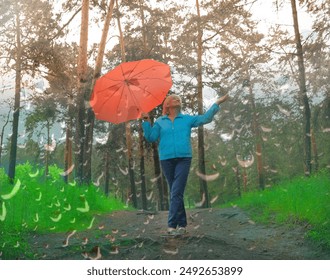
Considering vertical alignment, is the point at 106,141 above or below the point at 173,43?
below

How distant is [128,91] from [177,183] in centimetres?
154

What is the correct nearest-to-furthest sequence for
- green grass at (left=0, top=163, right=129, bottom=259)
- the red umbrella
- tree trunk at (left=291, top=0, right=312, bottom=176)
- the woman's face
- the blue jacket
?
1. green grass at (left=0, top=163, right=129, bottom=259)
2. the blue jacket
3. the woman's face
4. the red umbrella
5. tree trunk at (left=291, top=0, right=312, bottom=176)

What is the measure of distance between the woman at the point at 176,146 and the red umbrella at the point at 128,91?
0.29 m

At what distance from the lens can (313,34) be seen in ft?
→ 39.6

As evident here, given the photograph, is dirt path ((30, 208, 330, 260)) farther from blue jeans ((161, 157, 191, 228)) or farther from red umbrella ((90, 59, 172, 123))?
red umbrella ((90, 59, 172, 123))

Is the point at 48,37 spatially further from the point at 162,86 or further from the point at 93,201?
the point at 162,86

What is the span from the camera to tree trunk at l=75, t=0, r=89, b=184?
10648mm

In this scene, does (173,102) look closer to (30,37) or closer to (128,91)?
(128,91)

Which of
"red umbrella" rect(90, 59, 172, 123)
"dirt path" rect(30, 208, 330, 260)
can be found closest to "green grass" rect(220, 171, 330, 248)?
"dirt path" rect(30, 208, 330, 260)

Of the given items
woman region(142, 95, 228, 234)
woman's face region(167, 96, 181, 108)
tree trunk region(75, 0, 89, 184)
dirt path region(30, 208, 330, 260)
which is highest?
tree trunk region(75, 0, 89, 184)

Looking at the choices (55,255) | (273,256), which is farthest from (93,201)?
(273,256)

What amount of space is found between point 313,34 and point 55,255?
1023cm

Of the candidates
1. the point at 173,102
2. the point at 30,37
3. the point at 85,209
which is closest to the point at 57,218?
the point at 85,209

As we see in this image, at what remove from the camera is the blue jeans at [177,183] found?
552 centimetres
